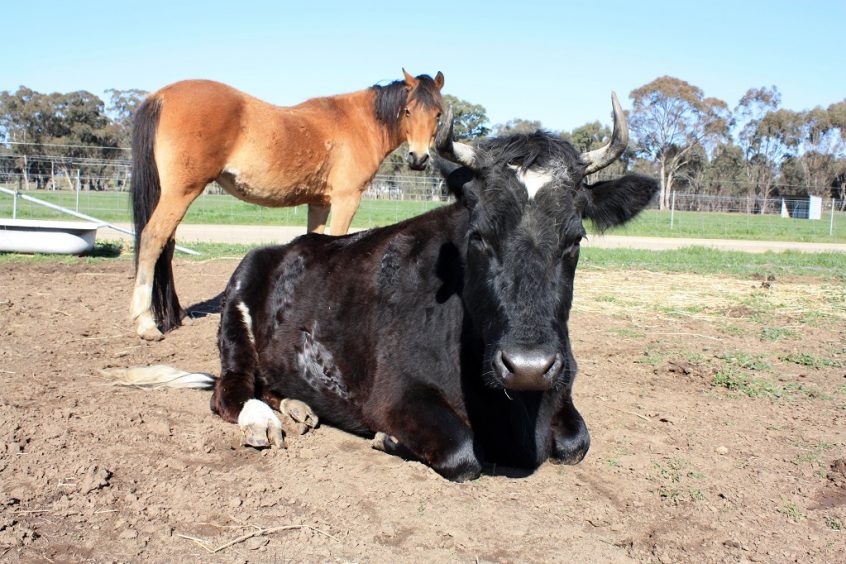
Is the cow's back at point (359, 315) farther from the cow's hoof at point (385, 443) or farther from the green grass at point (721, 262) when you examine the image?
the green grass at point (721, 262)

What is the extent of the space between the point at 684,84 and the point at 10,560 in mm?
64115

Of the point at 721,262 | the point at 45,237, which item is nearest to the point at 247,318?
the point at 45,237

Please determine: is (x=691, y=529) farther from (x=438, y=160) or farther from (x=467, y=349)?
(x=438, y=160)

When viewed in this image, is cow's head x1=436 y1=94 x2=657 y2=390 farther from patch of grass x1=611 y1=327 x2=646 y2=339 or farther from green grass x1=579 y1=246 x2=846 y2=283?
green grass x1=579 y1=246 x2=846 y2=283

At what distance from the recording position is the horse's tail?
5.29 metres

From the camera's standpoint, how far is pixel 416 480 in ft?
12.2

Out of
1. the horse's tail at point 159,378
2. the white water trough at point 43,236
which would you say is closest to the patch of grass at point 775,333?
the horse's tail at point 159,378

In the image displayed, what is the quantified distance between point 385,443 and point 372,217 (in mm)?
25685

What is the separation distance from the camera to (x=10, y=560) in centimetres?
272

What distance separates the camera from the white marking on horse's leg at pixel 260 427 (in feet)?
13.6

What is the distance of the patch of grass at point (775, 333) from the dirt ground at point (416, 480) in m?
0.91

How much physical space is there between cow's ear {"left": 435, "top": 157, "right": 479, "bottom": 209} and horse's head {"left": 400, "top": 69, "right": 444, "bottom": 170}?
15.9 feet

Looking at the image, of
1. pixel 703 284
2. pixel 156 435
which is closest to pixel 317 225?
pixel 156 435

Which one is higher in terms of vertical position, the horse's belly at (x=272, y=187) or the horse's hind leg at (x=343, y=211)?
the horse's belly at (x=272, y=187)
